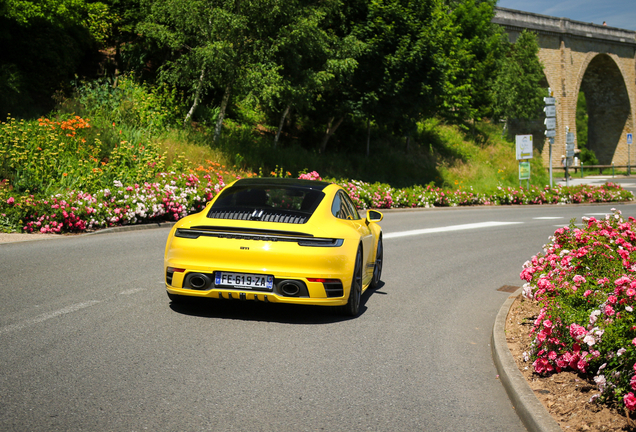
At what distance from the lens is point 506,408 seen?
14.2 feet

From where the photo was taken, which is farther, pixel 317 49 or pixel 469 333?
pixel 317 49

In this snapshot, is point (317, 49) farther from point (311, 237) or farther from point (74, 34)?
point (311, 237)

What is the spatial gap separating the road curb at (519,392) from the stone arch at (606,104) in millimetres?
69818

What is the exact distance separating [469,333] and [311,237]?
6.55 feet

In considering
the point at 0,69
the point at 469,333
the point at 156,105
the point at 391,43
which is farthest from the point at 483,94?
the point at 469,333

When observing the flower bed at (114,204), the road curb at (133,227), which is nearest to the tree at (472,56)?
the flower bed at (114,204)

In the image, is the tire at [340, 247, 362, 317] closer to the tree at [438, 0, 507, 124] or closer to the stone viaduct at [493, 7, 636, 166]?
the tree at [438, 0, 507, 124]

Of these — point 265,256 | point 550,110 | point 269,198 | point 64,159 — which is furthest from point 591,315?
point 550,110

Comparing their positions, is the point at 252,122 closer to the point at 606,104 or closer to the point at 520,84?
the point at 520,84

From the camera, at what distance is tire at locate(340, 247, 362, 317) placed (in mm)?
6508

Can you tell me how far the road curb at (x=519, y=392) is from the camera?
3.82 meters

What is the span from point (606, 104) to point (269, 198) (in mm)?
76029

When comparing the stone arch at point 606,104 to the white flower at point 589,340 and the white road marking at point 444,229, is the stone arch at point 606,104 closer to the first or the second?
the white road marking at point 444,229

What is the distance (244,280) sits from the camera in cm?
597
